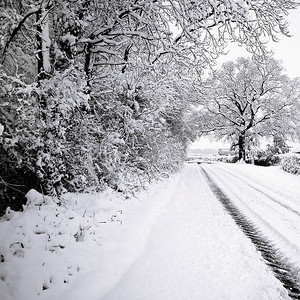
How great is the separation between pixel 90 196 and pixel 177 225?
7.51 ft

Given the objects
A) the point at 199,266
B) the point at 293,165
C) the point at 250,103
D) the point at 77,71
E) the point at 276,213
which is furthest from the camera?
the point at 250,103

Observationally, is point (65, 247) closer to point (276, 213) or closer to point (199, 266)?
point (199, 266)

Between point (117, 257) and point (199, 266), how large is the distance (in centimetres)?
136

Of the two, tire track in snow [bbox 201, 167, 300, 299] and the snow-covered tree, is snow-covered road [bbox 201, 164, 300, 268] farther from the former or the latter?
the snow-covered tree

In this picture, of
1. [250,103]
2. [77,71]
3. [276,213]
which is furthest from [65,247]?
[250,103]

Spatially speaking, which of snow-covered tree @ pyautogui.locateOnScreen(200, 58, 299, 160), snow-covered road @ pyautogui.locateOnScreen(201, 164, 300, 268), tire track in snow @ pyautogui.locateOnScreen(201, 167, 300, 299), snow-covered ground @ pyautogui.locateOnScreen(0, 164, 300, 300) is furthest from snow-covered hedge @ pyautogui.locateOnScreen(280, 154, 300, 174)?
snow-covered ground @ pyautogui.locateOnScreen(0, 164, 300, 300)

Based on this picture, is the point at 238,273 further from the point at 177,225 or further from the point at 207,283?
the point at 177,225

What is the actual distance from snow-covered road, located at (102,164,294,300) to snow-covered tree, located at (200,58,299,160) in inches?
896

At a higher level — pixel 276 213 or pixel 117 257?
pixel 276 213

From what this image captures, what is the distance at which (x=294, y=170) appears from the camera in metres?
16.6

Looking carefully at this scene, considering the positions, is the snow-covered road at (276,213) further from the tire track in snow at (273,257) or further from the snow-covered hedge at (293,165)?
the snow-covered hedge at (293,165)

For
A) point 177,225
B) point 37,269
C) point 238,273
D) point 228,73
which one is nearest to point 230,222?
point 177,225

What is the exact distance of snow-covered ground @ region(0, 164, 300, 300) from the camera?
9.97ft

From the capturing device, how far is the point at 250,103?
2828 cm
